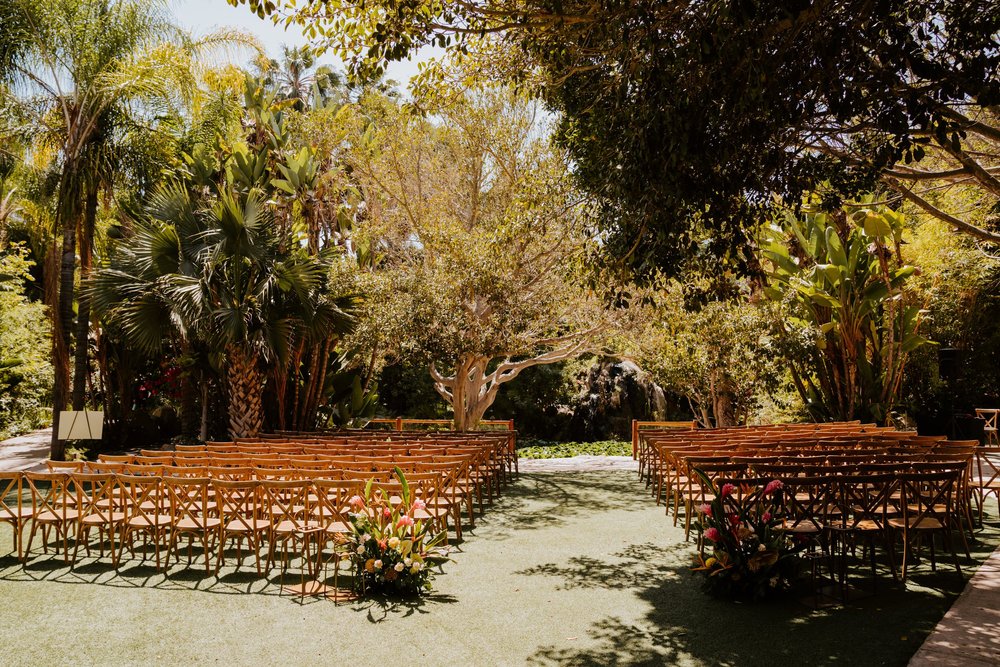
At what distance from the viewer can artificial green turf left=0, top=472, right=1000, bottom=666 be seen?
507 centimetres

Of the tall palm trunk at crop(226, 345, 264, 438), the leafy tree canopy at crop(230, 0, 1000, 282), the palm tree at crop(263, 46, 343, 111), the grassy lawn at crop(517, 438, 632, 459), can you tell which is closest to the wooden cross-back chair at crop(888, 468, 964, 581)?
the leafy tree canopy at crop(230, 0, 1000, 282)

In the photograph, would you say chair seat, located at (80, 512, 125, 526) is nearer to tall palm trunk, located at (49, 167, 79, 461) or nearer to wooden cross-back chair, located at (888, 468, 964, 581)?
wooden cross-back chair, located at (888, 468, 964, 581)

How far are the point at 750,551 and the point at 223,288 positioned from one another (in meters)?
11.4

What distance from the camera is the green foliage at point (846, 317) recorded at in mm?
16438

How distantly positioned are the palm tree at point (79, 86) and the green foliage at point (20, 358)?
883 centimetres

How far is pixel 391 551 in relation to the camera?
6527mm

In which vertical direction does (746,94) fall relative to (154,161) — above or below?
below

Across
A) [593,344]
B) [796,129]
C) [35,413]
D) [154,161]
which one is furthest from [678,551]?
[35,413]

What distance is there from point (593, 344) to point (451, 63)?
35.7 feet

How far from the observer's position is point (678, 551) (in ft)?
27.1

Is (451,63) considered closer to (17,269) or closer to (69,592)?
(69,592)

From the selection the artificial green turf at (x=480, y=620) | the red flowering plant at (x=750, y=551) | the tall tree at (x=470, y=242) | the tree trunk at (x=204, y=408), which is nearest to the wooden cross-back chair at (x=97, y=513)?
the artificial green turf at (x=480, y=620)

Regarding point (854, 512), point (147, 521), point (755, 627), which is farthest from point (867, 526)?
point (147, 521)

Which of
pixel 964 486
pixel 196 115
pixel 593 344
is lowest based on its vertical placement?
pixel 964 486
